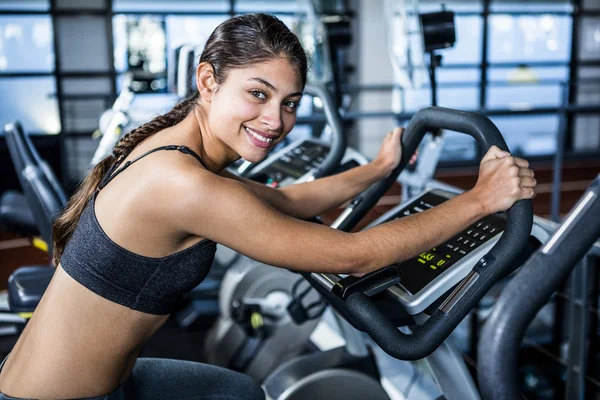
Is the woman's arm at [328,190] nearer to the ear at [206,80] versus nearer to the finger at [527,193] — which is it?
the ear at [206,80]

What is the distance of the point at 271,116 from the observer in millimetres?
1145

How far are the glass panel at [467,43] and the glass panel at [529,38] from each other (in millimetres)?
228

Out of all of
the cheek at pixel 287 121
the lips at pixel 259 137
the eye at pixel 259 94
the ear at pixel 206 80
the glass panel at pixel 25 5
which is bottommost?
the lips at pixel 259 137

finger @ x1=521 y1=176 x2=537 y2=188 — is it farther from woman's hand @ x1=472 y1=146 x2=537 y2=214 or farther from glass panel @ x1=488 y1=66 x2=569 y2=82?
glass panel @ x1=488 y1=66 x2=569 y2=82

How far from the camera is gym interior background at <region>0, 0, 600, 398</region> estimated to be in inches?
274

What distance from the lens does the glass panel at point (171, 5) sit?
7.34 meters

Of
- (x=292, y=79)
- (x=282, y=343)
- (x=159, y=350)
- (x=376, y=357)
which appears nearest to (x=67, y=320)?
(x=292, y=79)

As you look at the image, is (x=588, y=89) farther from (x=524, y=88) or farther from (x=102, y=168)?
(x=102, y=168)

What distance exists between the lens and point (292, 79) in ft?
3.77

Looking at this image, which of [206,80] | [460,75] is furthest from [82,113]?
[206,80]

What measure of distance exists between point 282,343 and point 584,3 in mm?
8129

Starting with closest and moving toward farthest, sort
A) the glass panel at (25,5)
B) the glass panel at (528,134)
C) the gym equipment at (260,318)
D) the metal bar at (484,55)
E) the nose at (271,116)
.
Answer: the nose at (271,116)
the gym equipment at (260,318)
the glass panel at (25,5)
the metal bar at (484,55)
the glass panel at (528,134)

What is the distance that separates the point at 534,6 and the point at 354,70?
2807mm

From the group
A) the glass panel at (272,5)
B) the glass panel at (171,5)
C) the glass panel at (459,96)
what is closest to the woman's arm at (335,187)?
the glass panel at (171,5)
